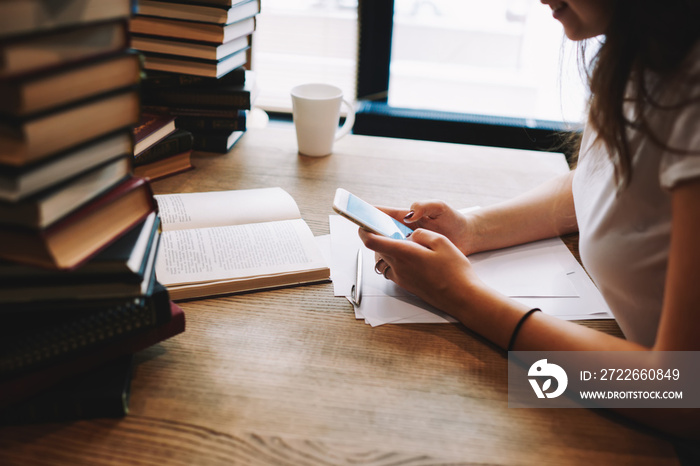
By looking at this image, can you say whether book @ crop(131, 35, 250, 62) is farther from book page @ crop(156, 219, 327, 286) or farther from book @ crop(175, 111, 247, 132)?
book page @ crop(156, 219, 327, 286)

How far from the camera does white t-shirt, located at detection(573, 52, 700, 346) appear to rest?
0.57m

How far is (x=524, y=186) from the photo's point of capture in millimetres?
1176

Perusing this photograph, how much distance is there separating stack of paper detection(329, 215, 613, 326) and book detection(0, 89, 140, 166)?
1.28 ft

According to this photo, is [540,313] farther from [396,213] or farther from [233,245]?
[233,245]

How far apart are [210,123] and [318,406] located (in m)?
0.86

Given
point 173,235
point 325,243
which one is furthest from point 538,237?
point 173,235

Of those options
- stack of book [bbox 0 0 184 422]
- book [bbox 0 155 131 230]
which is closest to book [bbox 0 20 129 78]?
stack of book [bbox 0 0 184 422]

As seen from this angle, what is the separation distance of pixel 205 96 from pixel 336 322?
727 mm

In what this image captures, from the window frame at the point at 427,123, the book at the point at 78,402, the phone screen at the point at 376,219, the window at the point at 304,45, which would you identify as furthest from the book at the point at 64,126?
the window at the point at 304,45

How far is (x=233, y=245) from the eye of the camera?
838 mm

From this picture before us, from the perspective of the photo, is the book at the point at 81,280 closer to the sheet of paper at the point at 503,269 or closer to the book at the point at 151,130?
the sheet of paper at the point at 503,269

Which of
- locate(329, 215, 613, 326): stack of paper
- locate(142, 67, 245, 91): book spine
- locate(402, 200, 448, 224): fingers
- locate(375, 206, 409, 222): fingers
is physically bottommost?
locate(329, 215, 613, 326): stack of paper

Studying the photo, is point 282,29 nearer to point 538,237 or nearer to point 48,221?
point 538,237

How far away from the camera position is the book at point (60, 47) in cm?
43
